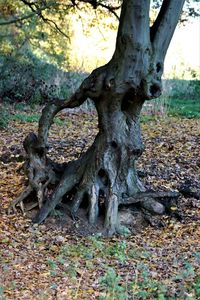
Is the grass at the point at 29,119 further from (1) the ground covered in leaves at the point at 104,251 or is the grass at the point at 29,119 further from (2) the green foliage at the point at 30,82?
(1) the ground covered in leaves at the point at 104,251

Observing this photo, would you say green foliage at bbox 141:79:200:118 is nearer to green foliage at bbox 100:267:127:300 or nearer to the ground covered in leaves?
the ground covered in leaves

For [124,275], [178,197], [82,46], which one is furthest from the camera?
[82,46]

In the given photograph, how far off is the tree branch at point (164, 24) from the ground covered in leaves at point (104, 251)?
209 cm

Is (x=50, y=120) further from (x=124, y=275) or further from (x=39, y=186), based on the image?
(x=124, y=275)

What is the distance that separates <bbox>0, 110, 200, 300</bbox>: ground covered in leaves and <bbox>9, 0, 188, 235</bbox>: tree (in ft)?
1.18

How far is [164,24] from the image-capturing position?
596cm

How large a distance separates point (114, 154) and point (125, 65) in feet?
3.59

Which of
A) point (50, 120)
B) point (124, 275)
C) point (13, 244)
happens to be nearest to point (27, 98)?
point (50, 120)

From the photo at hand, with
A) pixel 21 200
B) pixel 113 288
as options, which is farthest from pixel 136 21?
pixel 113 288

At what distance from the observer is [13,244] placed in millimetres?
5387

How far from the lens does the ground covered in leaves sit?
4156 mm

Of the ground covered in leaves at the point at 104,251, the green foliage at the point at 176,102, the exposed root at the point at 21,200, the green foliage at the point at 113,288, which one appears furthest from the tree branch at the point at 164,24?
the green foliage at the point at 176,102

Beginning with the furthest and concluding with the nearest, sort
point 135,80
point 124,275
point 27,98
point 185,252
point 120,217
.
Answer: point 27,98
point 120,217
point 135,80
point 185,252
point 124,275

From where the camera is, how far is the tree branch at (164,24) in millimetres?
5930
